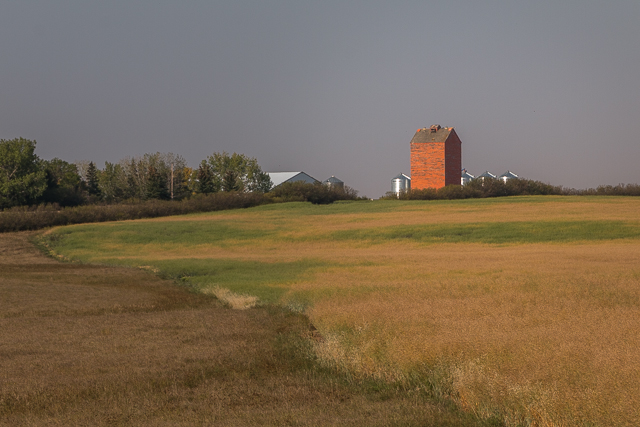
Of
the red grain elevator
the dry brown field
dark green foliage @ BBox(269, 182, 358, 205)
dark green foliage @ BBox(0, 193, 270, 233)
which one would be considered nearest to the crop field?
the dry brown field

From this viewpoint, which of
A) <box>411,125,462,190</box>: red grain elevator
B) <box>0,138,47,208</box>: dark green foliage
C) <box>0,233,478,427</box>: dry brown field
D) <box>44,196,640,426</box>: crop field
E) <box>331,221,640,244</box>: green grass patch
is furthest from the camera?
<box>411,125,462,190</box>: red grain elevator

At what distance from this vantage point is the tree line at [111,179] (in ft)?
269

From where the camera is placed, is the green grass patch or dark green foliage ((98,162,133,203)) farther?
dark green foliage ((98,162,133,203))

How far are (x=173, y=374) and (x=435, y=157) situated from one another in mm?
81746

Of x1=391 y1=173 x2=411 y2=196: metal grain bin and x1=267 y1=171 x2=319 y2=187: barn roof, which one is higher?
x1=267 y1=171 x2=319 y2=187: barn roof

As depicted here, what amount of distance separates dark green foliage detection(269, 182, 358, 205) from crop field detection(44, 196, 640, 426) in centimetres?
3096

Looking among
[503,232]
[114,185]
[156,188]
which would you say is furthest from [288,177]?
[503,232]

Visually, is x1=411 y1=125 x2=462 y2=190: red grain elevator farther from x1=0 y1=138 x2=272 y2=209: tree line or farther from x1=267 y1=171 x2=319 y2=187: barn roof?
x1=267 y1=171 x2=319 y2=187: barn roof

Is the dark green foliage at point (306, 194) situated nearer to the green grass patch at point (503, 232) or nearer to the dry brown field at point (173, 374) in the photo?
the green grass patch at point (503, 232)

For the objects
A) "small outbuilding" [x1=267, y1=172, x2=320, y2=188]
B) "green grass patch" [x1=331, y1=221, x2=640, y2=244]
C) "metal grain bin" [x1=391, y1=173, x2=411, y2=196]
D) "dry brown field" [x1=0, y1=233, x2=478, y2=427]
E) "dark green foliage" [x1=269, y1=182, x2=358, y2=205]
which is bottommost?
"dry brown field" [x1=0, y1=233, x2=478, y2=427]

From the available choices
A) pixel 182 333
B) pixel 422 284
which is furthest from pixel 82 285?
pixel 422 284

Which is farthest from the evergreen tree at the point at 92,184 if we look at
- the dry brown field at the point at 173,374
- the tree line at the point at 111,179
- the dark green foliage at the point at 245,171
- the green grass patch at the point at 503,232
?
the dry brown field at the point at 173,374

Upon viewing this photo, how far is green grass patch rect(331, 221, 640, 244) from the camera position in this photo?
3531 cm

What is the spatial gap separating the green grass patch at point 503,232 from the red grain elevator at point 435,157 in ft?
159
